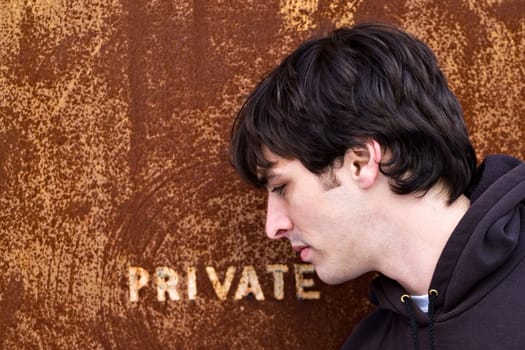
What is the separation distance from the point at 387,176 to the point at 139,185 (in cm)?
48

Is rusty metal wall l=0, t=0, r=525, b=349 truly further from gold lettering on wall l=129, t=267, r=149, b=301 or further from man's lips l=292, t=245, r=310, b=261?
man's lips l=292, t=245, r=310, b=261

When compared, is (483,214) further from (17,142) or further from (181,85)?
(17,142)

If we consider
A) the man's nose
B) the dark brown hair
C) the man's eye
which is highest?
the dark brown hair

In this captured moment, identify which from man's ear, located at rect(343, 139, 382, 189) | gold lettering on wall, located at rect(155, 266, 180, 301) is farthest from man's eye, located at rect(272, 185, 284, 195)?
gold lettering on wall, located at rect(155, 266, 180, 301)

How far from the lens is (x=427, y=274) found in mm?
1364

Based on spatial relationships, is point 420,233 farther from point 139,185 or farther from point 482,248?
point 139,185

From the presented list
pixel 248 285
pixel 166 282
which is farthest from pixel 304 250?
pixel 166 282

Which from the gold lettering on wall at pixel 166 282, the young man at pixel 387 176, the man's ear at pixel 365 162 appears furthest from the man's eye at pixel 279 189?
the gold lettering on wall at pixel 166 282

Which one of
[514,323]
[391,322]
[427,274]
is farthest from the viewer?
[391,322]

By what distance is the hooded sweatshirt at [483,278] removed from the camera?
1266 millimetres

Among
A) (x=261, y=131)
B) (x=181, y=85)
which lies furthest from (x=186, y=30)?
(x=261, y=131)

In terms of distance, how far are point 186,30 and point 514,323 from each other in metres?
0.80

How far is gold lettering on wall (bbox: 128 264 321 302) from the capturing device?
5.01 feet

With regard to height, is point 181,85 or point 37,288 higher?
point 181,85
